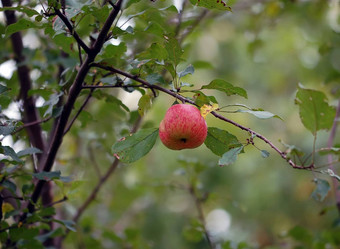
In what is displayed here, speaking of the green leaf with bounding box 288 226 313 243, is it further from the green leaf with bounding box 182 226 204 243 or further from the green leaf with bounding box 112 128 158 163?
the green leaf with bounding box 112 128 158 163

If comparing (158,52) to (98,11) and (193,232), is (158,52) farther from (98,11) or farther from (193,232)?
(193,232)

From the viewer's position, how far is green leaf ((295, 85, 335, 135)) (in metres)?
0.90

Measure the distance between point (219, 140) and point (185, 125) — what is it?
108 millimetres

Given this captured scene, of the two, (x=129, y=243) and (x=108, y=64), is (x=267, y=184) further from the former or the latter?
(x=108, y=64)

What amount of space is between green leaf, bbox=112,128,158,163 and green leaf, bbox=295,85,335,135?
1.22ft

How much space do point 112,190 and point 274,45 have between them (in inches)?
95.6

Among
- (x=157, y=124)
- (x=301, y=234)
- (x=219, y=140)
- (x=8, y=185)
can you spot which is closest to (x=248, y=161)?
(x=157, y=124)

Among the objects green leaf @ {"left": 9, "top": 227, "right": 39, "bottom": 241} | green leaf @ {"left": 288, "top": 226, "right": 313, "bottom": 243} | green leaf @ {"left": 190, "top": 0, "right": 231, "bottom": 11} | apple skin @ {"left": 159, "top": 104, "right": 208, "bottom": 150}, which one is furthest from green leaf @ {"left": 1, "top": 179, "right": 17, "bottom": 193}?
green leaf @ {"left": 288, "top": 226, "right": 313, "bottom": 243}

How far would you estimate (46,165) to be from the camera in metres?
1.02

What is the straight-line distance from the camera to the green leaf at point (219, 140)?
0.91 m

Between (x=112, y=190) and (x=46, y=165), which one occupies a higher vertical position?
(x=46, y=165)

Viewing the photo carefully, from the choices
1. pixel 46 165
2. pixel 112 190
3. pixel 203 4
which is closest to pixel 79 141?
pixel 112 190

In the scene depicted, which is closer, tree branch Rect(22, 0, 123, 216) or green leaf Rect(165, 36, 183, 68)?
tree branch Rect(22, 0, 123, 216)

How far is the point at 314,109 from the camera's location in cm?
93
